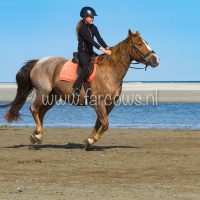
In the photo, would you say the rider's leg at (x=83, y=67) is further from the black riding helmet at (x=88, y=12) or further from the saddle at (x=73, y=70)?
the black riding helmet at (x=88, y=12)

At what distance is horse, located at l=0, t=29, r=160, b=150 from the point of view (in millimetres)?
14125

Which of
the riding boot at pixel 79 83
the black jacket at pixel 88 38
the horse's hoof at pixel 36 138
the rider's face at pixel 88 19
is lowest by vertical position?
the horse's hoof at pixel 36 138

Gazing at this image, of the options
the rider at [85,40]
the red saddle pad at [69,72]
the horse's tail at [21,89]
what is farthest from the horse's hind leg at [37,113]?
the rider at [85,40]

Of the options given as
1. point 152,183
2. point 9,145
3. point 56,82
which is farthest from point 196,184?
point 9,145

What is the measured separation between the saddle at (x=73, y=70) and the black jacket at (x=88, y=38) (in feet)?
0.91

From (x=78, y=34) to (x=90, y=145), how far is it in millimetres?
2383

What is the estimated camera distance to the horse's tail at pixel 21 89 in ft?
50.4

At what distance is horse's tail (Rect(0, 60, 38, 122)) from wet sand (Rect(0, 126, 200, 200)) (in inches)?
28.3

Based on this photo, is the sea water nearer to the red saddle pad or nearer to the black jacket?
the red saddle pad

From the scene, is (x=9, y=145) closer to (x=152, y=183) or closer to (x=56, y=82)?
(x=56, y=82)

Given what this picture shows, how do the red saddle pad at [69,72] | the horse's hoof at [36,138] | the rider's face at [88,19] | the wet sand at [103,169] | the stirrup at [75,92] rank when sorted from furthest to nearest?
the horse's hoof at [36,138], the red saddle pad at [69,72], the stirrup at [75,92], the rider's face at [88,19], the wet sand at [103,169]

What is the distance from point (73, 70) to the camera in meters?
14.4

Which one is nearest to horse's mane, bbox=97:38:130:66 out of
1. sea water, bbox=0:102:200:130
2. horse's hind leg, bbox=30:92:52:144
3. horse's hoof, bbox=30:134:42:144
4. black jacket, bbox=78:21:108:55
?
black jacket, bbox=78:21:108:55

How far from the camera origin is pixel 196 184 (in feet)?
31.4
